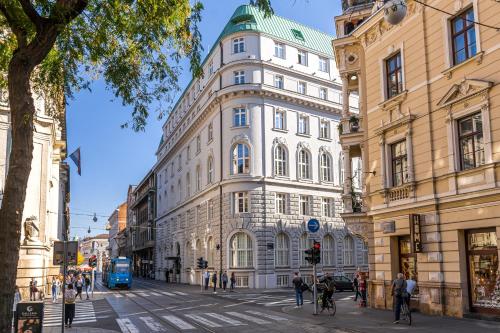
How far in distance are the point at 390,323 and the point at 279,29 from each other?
117 feet

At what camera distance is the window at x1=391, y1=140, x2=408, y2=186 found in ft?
67.7

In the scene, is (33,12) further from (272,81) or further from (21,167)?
(272,81)

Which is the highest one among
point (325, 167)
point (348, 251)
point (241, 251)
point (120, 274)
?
point (325, 167)

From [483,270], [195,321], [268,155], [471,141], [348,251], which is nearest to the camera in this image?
[483,270]

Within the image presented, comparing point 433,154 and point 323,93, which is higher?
point 323,93

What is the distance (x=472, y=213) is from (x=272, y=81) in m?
30.1

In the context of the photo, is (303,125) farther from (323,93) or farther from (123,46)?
(123,46)

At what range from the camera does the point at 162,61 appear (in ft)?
35.3

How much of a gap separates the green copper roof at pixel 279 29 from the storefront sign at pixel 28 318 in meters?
35.0

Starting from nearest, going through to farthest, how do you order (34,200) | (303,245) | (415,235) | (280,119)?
1. (415,235)
2. (34,200)
3. (303,245)
4. (280,119)

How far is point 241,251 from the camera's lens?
42312 millimetres

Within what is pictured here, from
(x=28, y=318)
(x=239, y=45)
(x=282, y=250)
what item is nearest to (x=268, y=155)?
(x=282, y=250)

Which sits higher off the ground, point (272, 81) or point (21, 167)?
point (272, 81)

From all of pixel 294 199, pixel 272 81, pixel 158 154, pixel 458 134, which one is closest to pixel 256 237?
pixel 294 199
